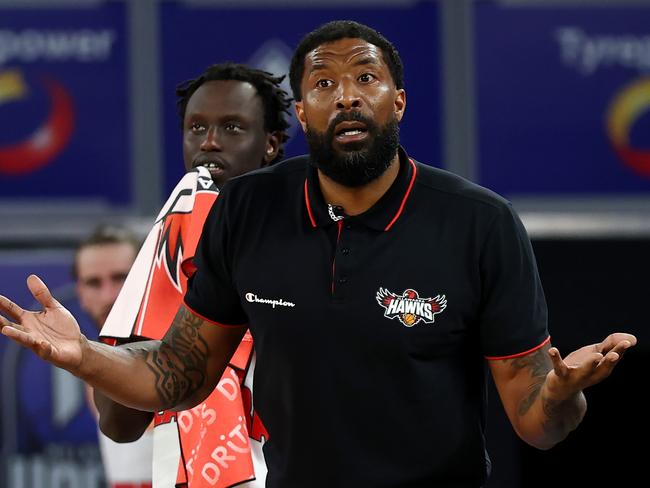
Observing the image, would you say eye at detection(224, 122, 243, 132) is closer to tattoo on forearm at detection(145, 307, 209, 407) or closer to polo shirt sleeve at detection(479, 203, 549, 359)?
tattoo on forearm at detection(145, 307, 209, 407)

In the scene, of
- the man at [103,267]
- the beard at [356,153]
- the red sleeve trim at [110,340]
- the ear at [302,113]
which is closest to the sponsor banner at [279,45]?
the man at [103,267]

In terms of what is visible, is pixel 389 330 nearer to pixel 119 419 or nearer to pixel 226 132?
pixel 119 419

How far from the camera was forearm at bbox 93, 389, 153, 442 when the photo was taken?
2.85 metres

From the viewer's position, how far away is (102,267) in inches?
178

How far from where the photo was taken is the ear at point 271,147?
318cm

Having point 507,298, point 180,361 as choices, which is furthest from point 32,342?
point 507,298

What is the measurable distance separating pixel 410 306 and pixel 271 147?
0.94 m

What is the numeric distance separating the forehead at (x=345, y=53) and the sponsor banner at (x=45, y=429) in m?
3.04

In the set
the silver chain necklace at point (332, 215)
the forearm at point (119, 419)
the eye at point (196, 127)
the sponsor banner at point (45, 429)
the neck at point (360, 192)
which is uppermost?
the eye at point (196, 127)

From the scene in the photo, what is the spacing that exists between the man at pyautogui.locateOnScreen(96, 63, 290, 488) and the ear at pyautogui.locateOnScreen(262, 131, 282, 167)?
2 cm

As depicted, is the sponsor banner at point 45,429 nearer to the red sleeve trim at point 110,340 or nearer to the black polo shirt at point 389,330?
the red sleeve trim at point 110,340

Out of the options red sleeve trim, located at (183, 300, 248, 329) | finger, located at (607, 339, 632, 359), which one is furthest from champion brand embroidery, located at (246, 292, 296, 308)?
finger, located at (607, 339, 632, 359)

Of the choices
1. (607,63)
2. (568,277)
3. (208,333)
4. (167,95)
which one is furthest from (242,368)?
(607,63)

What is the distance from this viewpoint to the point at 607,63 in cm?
591
